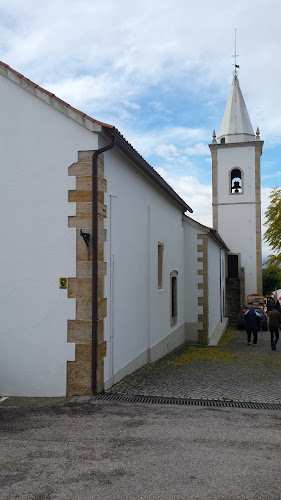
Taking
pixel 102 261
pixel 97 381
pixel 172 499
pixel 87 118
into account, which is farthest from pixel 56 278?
pixel 172 499

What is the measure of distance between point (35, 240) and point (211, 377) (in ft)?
15.9

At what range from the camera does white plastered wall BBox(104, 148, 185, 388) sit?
875 centimetres

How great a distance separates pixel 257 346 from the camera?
687 inches

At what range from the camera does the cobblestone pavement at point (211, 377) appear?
834 cm

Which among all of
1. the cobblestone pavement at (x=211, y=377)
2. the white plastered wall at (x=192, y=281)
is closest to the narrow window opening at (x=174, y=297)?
the cobblestone pavement at (x=211, y=377)

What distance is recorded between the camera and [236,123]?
36938 millimetres

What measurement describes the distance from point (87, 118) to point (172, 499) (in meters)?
5.88

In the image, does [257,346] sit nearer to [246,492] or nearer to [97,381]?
[97,381]

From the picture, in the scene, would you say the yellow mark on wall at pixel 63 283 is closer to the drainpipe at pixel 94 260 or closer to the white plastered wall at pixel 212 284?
the drainpipe at pixel 94 260

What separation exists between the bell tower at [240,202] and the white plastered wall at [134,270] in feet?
67.7

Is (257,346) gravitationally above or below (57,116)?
below

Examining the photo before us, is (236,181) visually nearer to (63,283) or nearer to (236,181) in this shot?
(236,181)

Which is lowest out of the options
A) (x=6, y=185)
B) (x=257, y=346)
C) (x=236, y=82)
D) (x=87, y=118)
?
(x=257, y=346)

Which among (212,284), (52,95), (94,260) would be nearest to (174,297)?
(212,284)
